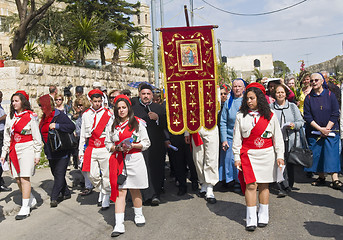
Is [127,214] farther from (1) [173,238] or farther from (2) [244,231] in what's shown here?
(2) [244,231]

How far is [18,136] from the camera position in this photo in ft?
19.8

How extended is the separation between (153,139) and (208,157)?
0.96m

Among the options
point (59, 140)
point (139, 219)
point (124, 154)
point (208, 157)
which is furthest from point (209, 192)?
point (59, 140)

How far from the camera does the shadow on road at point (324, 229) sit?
453 cm

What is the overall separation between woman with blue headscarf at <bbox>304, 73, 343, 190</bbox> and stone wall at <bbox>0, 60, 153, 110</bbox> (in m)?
7.71

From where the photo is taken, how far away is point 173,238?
4.70 m

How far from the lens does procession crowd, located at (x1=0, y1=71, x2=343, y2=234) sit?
4.92m

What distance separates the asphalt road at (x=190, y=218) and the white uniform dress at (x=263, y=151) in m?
0.69

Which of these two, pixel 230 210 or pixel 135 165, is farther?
pixel 230 210

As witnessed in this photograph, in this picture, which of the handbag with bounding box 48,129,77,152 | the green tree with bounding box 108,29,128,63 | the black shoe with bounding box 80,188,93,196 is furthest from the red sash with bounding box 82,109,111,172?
the green tree with bounding box 108,29,128,63

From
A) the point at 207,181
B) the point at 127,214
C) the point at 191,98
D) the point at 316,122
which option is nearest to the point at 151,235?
the point at 127,214

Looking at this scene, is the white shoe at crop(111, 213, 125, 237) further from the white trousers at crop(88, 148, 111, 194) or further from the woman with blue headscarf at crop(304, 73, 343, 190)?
the woman with blue headscarf at crop(304, 73, 343, 190)

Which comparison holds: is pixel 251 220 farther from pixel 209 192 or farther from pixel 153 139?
pixel 153 139

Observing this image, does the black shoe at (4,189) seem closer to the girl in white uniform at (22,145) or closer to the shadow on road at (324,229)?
the girl in white uniform at (22,145)
